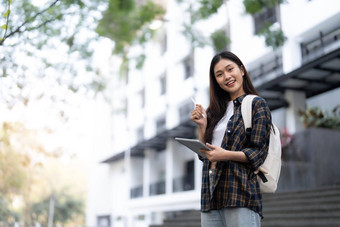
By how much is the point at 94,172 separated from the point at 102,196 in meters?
2.20

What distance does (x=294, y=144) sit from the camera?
11102 mm

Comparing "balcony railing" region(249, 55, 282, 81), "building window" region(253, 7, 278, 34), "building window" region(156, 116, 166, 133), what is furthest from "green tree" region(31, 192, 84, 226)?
"building window" region(253, 7, 278, 34)

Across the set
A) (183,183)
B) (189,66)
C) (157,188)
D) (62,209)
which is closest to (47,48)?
(189,66)

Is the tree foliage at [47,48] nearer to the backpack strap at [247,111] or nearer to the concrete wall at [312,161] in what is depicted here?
the backpack strap at [247,111]

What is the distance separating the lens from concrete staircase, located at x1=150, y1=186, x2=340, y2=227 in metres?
7.20

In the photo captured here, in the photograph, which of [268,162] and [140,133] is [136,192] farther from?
[268,162]

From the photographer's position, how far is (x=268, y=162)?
7.89 feet

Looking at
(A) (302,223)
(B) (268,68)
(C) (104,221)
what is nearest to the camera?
(A) (302,223)

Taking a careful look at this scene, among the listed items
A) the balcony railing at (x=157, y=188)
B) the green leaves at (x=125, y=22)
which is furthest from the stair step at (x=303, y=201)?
the balcony railing at (x=157, y=188)

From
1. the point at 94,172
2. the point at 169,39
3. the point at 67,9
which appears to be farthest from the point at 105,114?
the point at 67,9

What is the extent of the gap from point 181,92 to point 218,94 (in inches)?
757

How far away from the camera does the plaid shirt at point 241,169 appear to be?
7.48 ft

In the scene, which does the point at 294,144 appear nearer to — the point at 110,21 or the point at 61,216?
the point at 110,21

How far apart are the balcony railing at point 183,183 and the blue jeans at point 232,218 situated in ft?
61.1
